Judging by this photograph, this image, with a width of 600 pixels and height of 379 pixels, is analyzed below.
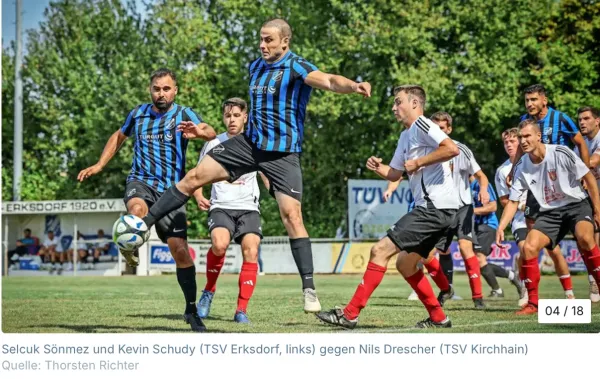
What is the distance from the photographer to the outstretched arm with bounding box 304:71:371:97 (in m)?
6.76

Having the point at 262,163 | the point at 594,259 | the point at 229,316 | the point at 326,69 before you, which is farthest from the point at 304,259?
the point at 326,69

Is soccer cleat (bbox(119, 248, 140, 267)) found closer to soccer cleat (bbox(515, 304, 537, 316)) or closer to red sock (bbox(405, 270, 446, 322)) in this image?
red sock (bbox(405, 270, 446, 322))

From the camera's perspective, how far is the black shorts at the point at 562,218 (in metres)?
9.30

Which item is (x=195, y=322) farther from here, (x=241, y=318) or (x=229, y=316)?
(x=229, y=316)

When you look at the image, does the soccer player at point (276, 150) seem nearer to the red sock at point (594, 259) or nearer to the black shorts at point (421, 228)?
the black shorts at point (421, 228)

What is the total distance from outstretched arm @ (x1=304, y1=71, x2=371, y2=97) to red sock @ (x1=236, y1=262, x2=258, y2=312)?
2121mm

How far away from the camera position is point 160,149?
8312 millimetres

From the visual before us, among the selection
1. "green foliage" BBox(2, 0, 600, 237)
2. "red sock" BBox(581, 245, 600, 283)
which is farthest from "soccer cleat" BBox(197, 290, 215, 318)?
"green foliage" BBox(2, 0, 600, 237)

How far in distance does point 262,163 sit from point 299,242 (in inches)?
27.6

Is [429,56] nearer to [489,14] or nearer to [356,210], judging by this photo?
[489,14]

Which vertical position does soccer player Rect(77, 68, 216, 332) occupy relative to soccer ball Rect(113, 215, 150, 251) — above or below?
above
